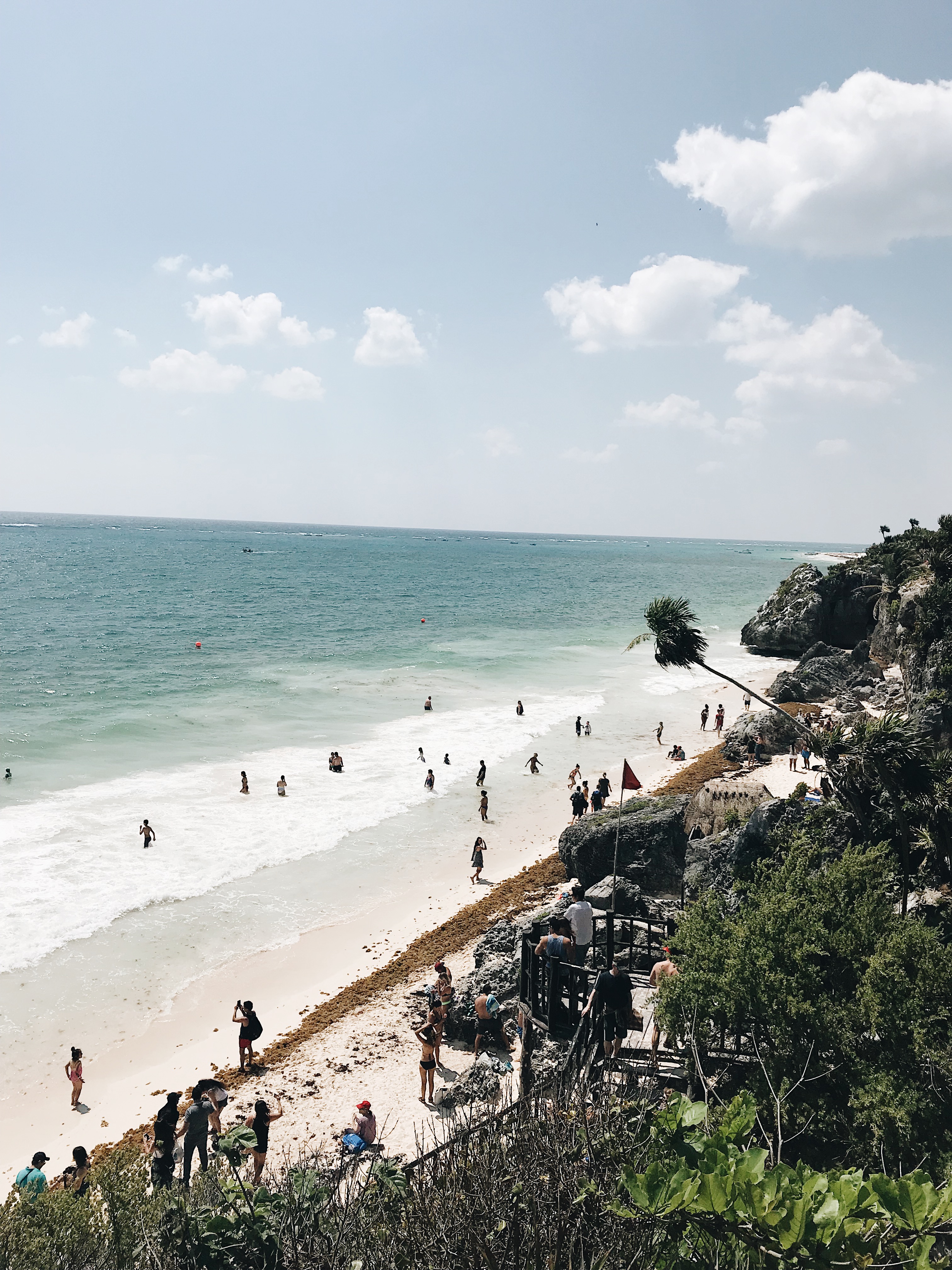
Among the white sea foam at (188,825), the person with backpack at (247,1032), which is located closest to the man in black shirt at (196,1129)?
the person with backpack at (247,1032)

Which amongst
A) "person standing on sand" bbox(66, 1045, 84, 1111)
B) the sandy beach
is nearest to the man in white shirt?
the sandy beach

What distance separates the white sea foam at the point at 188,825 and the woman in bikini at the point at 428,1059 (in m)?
11.5

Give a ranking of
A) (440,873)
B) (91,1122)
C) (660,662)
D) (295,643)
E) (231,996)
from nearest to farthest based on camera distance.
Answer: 1. (91,1122)
2. (231,996)
3. (660,662)
4. (440,873)
5. (295,643)

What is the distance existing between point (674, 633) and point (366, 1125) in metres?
12.9

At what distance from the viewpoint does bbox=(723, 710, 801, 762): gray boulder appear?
34.2 meters

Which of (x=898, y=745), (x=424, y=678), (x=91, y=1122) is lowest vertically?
(x=91, y=1122)

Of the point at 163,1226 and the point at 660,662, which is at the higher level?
the point at 660,662

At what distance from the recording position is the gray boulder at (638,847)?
804 inches

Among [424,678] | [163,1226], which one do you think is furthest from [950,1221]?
[424,678]

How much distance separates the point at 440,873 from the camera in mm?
25109

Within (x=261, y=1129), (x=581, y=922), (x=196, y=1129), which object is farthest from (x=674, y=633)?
(x=196, y=1129)

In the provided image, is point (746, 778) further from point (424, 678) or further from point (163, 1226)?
point (424, 678)

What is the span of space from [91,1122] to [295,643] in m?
55.2

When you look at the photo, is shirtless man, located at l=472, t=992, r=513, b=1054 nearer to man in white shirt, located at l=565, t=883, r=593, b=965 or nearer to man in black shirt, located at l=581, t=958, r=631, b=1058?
man in white shirt, located at l=565, t=883, r=593, b=965
